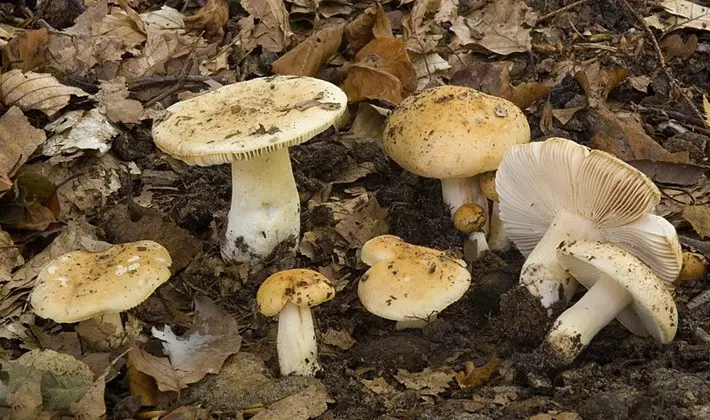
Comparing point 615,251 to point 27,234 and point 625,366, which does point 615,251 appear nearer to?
point 625,366

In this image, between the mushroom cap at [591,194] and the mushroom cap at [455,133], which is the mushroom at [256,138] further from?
the mushroom cap at [591,194]

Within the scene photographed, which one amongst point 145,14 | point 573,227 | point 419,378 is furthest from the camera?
point 145,14

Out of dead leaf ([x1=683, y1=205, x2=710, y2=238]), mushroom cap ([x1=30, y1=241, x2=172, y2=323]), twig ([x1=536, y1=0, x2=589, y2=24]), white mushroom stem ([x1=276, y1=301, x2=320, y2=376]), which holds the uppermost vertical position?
mushroom cap ([x1=30, y1=241, x2=172, y2=323])

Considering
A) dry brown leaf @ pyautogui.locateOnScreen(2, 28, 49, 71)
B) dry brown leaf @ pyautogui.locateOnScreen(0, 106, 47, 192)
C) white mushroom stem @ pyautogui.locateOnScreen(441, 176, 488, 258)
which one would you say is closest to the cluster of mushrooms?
white mushroom stem @ pyautogui.locateOnScreen(441, 176, 488, 258)

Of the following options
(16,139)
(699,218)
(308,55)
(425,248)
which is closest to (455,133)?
(425,248)

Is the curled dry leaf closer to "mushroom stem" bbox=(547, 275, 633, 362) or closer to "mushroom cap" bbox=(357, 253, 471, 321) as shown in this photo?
"mushroom cap" bbox=(357, 253, 471, 321)

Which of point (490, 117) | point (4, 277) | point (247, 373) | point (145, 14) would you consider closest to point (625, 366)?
point (490, 117)

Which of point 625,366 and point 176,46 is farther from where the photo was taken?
point 176,46

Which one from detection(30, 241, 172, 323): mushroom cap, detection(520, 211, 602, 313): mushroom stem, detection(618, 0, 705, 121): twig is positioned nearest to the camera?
detection(30, 241, 172, 323): mushroom cap
